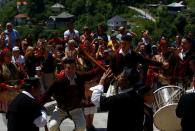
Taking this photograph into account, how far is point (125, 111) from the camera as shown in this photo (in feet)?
13.6

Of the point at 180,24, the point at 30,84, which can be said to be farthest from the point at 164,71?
the point at 180,24

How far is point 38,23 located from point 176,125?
155200 millimetres

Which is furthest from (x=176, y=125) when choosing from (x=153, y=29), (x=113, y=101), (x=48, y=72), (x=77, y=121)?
(x=153, y=29)

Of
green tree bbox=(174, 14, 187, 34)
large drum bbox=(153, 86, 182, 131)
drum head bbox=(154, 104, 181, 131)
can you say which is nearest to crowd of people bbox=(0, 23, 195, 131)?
large drum bbox=(153, 86, 182, 131)

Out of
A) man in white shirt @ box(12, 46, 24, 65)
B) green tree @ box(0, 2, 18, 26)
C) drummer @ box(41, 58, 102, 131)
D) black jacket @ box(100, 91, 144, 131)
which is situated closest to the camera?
black jacket @ box(100, 91, 144, 131)

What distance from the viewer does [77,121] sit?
234 inches

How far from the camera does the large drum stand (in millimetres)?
A: 5891

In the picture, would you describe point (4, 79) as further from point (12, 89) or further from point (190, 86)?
point (190, 86)

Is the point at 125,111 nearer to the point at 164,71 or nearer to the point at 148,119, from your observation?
the point at 148,119

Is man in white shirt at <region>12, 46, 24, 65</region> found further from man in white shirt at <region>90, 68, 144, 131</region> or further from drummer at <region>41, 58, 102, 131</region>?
man in white shirt at <region>90, 68, 144, 131</region>

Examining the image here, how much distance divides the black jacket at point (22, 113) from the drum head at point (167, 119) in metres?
2.46

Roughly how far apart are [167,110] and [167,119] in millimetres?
188

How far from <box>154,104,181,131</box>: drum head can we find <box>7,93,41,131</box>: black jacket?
8.07ft

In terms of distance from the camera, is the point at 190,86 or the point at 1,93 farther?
the point at 190,86
